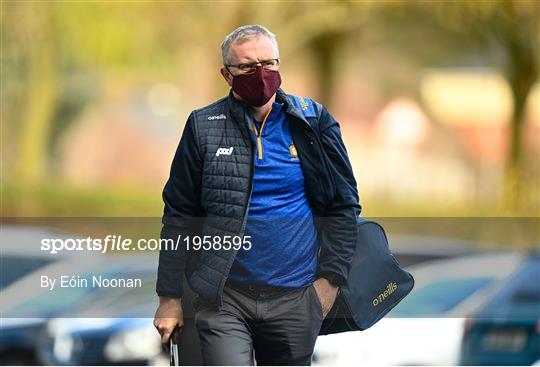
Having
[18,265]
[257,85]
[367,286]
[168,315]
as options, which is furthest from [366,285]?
[18,265]

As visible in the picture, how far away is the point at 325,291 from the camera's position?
14.6ft

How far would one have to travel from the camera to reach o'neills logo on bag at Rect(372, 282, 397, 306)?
462 cm

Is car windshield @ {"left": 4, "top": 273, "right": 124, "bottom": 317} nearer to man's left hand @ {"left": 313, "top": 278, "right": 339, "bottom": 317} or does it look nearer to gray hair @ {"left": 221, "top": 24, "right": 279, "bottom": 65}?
man's left hand @ {"left": 313, "top": 278, "right": 339, "bottom": 317}

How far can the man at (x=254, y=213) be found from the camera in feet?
14.2

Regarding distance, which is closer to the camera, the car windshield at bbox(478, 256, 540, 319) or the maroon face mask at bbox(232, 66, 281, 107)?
the maroon face mask at bbox(232, 66, 281, 107)

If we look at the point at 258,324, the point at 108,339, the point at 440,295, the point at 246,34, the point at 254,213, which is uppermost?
the point at 246,34

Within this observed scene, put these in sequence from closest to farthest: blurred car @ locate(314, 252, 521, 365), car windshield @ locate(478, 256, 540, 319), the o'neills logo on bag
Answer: the o'neills logo on bag, blurred car @ locate(314, 252, 521, 365), car windshield @ locate(478, 256, 540, 319)

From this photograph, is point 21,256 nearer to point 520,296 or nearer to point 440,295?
point 440,295

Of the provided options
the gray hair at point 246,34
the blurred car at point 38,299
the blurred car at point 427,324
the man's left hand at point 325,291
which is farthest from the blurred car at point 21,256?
the gray hair at point 246,34

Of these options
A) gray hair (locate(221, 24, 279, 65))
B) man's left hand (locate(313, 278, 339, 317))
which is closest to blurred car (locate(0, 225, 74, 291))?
man's left hand (locate(313, 278, 339, 317))

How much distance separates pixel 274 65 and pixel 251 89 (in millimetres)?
116

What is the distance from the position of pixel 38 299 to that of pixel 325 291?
16.1ft

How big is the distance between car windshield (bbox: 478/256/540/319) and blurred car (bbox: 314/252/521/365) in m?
0.10

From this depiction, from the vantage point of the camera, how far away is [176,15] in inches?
1026
